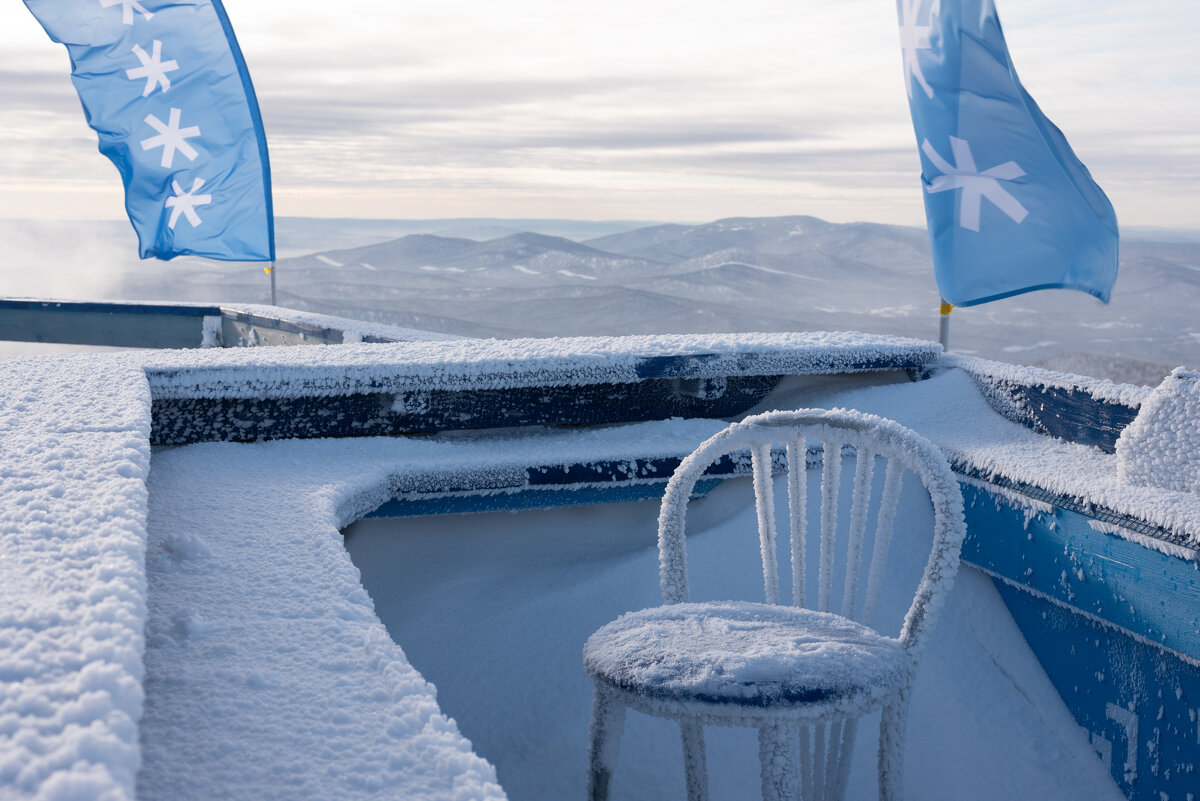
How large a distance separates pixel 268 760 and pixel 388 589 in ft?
4.85

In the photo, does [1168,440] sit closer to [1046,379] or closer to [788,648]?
[1046,379]

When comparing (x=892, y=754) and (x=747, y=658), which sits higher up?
(x=747, y=658)

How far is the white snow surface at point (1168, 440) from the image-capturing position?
1.79 m

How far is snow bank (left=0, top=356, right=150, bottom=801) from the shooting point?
64cm

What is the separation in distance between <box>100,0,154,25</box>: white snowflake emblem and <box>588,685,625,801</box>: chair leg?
5.60 meters

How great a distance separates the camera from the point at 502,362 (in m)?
2.32

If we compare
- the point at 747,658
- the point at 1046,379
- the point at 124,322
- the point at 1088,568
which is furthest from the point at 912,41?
the point at 124,322

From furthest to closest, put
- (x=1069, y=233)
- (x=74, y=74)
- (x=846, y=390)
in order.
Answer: (x=74, y=74), (x=1069, y=233), (x=846, y=390)

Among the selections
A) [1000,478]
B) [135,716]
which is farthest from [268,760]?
[1000,478]

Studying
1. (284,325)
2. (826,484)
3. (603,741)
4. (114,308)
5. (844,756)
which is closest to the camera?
(603,741)

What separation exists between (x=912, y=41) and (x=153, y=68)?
14.3 ft

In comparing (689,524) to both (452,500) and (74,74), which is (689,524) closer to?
(452,500)

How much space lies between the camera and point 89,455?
1.44 m

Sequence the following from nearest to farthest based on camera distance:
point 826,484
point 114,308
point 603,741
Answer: point 603,741
point 826,484
point 114,308
